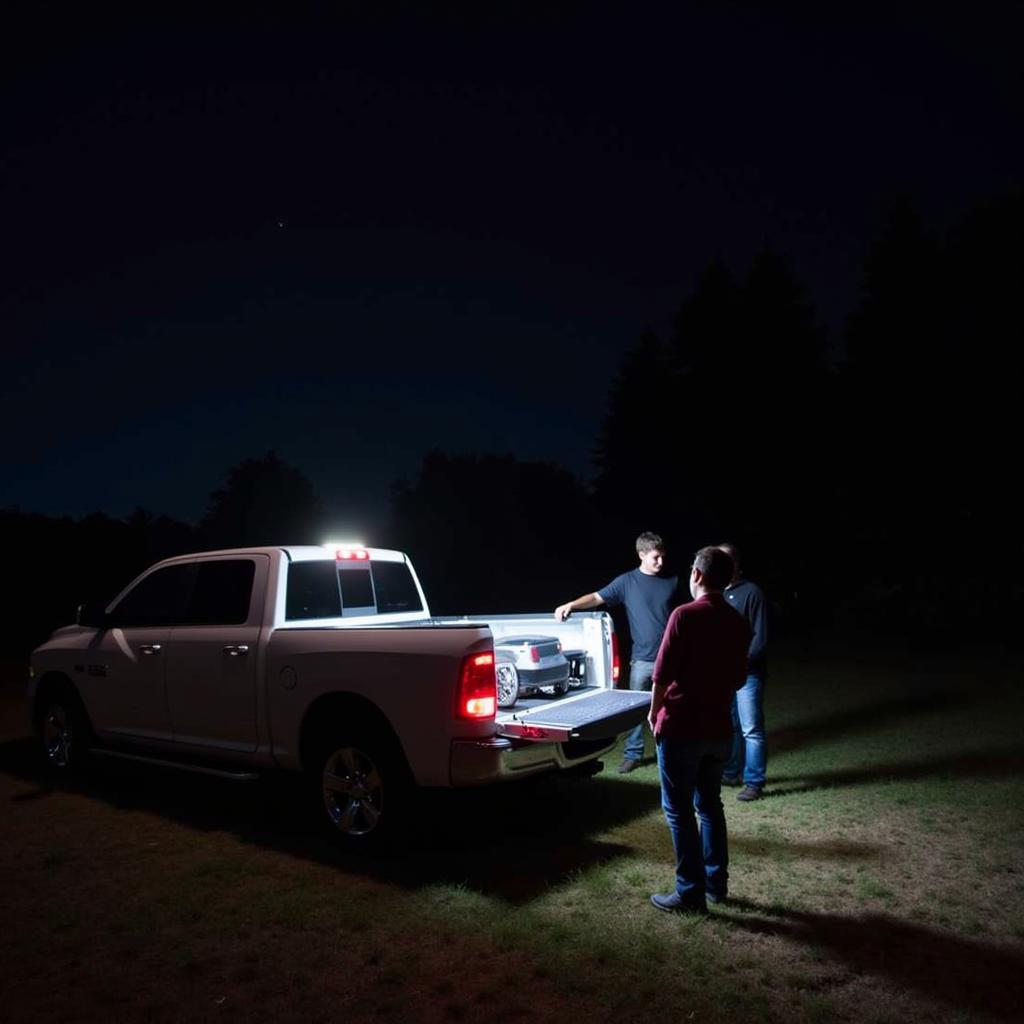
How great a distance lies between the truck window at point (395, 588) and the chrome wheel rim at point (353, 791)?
1719mm

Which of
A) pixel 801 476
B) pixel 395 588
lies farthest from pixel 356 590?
pixel 801 476

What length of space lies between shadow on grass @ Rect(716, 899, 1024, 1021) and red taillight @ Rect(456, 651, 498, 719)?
65.6 inches

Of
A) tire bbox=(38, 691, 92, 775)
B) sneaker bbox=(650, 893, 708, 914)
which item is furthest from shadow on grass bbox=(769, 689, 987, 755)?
Answer: tire bbox=(38, 691, 92, 775)

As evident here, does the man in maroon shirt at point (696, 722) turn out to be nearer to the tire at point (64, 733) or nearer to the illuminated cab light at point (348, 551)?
the illuminated cab light at point (348, 551)

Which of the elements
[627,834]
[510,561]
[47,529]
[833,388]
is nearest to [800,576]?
[833,388]

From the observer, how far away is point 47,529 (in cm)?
2297

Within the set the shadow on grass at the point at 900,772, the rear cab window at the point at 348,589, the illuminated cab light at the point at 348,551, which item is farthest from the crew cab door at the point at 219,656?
the shadow on grass at the point at 900,772

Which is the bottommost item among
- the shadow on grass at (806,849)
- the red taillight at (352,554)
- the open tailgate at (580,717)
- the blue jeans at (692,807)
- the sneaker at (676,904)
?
the shadow on grass at (806,849)

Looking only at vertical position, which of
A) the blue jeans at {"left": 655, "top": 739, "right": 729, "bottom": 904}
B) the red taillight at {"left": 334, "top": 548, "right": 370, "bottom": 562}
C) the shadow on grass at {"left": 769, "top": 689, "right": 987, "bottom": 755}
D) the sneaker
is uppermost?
the red taillight at {"left": 334, "top": 548, "right": 370, "bottom": 562}

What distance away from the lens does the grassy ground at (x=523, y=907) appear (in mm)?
3783

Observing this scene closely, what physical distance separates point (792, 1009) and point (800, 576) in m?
27.8

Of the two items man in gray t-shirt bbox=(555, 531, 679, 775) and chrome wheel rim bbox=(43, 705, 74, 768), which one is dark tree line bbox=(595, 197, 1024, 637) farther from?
chrome wheel rim bbox=(43, 705, 74, 768)

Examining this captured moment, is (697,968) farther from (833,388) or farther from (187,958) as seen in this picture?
(833,388)

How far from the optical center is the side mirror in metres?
7.42
